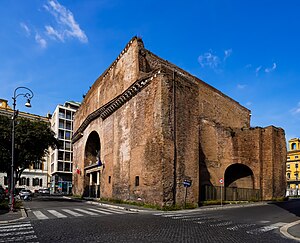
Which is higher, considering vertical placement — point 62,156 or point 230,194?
point 62,156

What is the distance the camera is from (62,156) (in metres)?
68.6

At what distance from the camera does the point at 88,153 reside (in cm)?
3769

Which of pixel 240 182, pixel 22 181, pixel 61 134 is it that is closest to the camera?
pixel 240 182

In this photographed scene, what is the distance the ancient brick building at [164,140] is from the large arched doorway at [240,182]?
0.33ft

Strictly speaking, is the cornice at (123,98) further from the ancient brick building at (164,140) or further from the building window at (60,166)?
the building window at (60,166)

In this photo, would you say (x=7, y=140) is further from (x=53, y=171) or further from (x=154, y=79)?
(x=53, y=171)

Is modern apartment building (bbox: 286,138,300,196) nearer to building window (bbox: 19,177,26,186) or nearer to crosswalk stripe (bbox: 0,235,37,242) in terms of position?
building window (bbox: 19,177,26,186)

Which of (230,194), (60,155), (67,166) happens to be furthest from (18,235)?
(67,166)

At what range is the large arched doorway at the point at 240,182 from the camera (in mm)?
28172

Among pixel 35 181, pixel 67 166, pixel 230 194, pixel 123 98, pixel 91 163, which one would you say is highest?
pixel 123 98

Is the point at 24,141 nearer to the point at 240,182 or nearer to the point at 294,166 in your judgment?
the point at 240,182

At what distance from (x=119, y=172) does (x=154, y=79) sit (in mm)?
8518

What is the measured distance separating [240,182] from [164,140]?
48.6 ft

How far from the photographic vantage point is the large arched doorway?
28.2 metres
